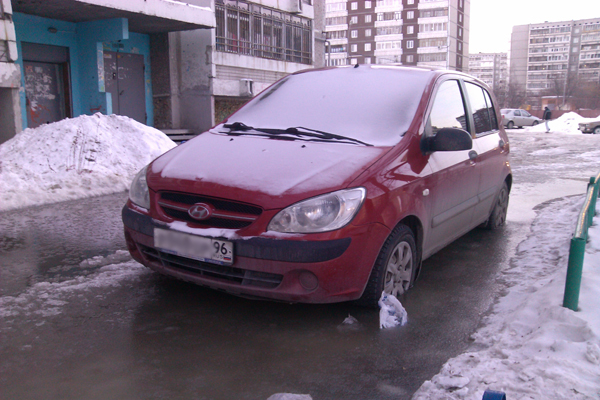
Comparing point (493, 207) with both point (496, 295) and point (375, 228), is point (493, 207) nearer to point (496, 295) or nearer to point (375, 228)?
point (496, 295)

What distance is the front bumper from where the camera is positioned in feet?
9.55

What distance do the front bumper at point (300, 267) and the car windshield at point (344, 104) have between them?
0.81 meters

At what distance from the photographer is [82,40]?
50.5 ft

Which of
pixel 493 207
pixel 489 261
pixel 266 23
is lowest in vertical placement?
pixel 489 261

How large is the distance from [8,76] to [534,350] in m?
11.8

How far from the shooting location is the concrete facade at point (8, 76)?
1106cm

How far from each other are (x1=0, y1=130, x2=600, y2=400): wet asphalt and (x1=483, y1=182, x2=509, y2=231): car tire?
3.83 feet

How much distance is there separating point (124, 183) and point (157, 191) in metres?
5.49

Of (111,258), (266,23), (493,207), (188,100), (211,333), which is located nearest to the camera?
(211,333)

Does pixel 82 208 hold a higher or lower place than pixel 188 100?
lower

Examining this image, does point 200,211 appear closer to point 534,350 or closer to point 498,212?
point 534,350

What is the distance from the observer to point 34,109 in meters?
14.5

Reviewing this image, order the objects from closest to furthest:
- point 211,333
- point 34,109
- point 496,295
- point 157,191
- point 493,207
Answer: point 211,333 → point 157,191 → point 496,295 → point 493,207 → point 34,109

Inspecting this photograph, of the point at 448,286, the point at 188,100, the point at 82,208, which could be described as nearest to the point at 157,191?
the point at 448,286
